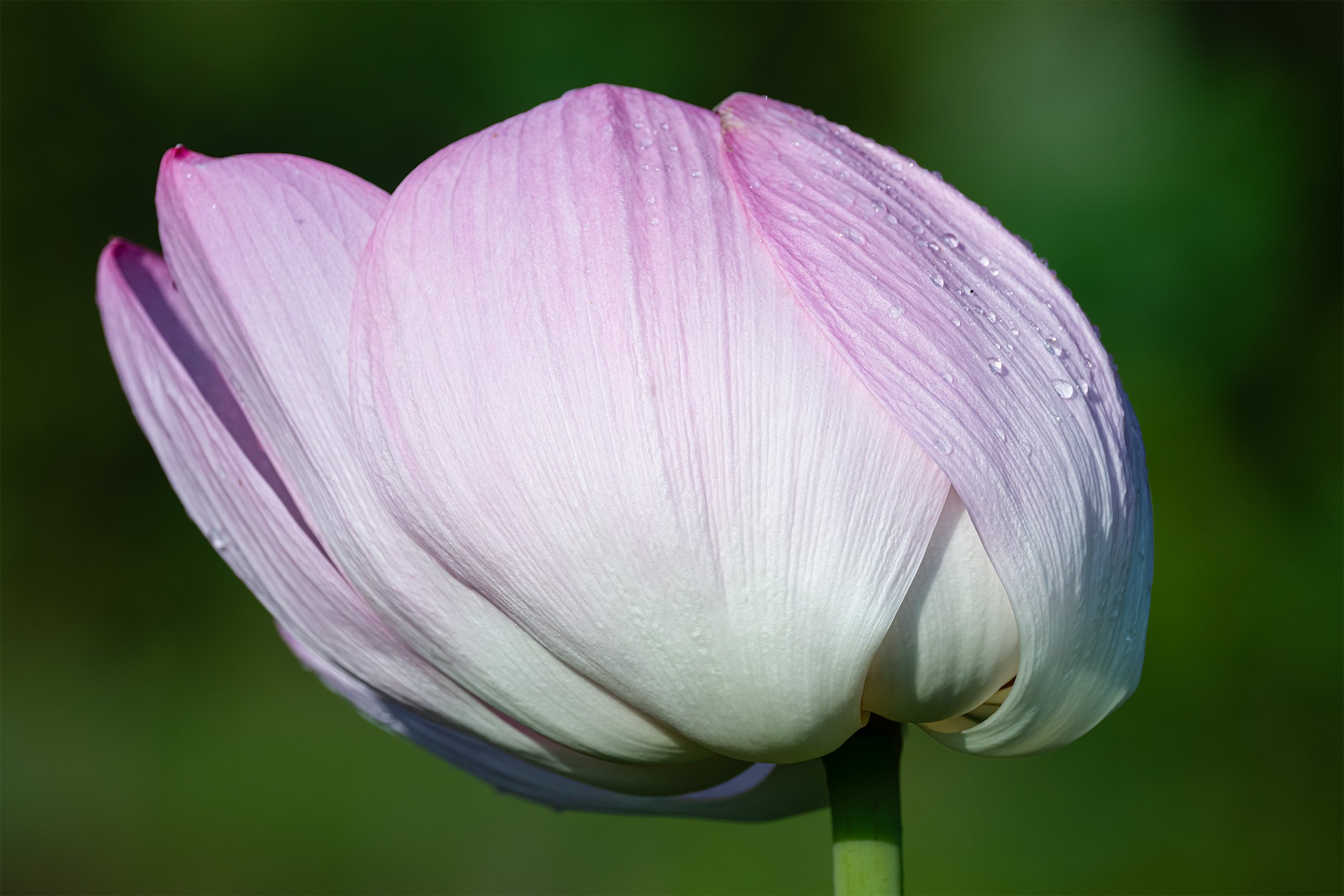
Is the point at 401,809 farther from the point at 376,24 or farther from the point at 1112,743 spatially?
the point at 376,24

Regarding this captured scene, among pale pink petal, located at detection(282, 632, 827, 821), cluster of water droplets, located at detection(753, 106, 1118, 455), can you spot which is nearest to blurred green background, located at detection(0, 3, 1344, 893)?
pale pink petal, located at detection(282, 632, 827, 821)

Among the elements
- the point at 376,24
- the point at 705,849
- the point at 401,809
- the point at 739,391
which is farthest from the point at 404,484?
the point at 376,24

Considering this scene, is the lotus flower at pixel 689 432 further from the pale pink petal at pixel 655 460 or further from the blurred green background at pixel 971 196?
the blurred green background at pixel 971 196

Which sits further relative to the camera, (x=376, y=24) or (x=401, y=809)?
(x=376, y=24)

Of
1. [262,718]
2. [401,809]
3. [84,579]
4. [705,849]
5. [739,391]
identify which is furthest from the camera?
[84,579]

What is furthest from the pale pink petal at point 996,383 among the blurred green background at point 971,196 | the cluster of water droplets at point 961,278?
the blurred green background at point 971,196

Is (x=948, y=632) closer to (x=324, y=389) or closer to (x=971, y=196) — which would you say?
(x=324, y=389)
